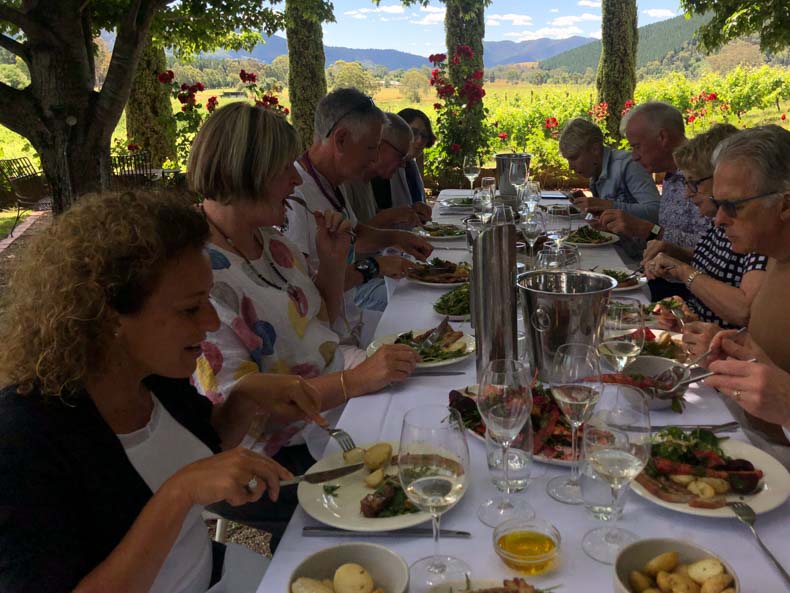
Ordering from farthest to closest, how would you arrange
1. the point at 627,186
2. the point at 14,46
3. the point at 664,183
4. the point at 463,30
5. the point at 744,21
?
1. the point at 463,30
2. the point at 744,21
3. the point at 14,46
4. the point at 627,186
5. the point at 664,183

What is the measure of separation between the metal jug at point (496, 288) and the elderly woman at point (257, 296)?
0.27 meters

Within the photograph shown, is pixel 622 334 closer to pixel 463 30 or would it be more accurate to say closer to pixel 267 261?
pixel 267 261

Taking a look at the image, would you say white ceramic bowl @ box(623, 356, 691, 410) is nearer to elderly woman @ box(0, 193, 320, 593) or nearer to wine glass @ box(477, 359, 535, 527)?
wine glass @ box(477, 359, 535, 527)

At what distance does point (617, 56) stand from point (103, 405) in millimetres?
11578

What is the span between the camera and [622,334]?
177 cm

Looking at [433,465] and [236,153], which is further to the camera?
[236,153]

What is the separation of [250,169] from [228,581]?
1176 millimetres

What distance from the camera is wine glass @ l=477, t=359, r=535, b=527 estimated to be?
1239 mm

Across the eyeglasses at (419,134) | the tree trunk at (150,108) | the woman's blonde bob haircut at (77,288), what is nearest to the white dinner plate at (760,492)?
the woman's blonde bob haircut at (77,288)

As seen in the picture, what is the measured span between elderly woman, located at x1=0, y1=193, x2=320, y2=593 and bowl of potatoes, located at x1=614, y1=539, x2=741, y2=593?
603mm

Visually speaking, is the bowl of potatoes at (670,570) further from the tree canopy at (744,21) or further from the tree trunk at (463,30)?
the tree trunk at (463,30)

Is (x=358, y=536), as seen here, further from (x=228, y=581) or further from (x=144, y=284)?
(x=144, y=284)

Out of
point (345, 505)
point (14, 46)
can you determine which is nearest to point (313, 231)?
point (345, 505)

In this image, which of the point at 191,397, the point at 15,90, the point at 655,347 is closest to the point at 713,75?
the point at 15,90
